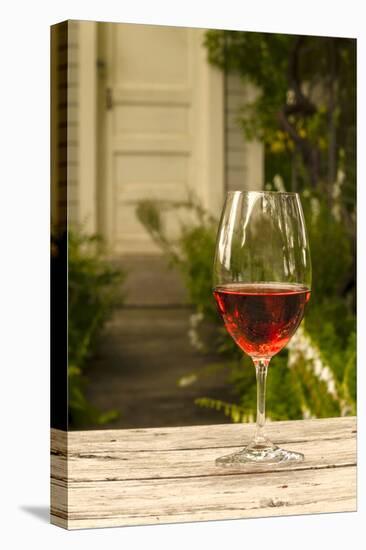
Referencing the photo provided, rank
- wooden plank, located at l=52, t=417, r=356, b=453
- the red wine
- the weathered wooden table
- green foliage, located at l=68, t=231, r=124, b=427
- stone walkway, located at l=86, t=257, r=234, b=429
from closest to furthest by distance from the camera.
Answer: the red wine
the weathered wooden table
wooden plank, located at l=52, t=417, r=356, b=453
green foliage, located at l=68, t=231, r=124, b=427
stone walkway, located at l=86, t=257, r=234, b=429

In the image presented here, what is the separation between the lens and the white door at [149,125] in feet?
14.1

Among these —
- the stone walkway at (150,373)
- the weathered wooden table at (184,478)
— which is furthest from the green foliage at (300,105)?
the weathered wooden table at (184,478)

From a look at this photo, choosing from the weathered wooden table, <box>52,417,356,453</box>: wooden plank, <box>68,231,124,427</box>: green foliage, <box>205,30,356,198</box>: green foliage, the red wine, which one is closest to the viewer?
the red wine

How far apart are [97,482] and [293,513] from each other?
0.44 meters

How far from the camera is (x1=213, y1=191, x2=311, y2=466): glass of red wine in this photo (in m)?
1.72

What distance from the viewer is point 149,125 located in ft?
14.2

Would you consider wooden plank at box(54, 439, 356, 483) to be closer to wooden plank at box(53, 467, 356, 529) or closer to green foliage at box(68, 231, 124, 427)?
wooden plank at box(53, 467, 356, 529)

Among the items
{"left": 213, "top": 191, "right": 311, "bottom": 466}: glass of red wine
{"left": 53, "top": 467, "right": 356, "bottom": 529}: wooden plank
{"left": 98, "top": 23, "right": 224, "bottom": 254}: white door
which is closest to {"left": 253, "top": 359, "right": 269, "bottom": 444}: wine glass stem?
{"left": 213, "top": 191, "right": 311, "bottom": 466}: glass of red wine

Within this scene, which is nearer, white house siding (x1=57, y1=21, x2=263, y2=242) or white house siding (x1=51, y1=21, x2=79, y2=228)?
white house siding (x1=51, y1=21, x2=79, y2=228)

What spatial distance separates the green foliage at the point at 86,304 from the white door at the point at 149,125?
0.37ft

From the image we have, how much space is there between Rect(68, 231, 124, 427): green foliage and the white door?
0.37 feet

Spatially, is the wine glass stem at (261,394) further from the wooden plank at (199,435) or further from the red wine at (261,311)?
the wooden plank at (199,435)

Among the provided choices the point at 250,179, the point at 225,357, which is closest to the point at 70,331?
the point at 225,357

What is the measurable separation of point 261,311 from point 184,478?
427 mm
